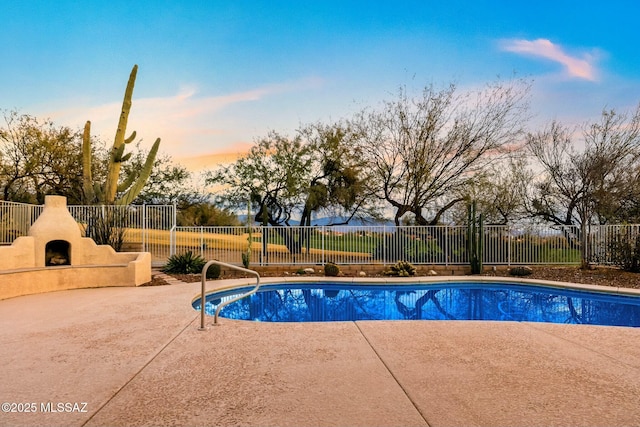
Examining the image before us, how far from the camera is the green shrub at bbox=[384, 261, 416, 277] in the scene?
39.3ft

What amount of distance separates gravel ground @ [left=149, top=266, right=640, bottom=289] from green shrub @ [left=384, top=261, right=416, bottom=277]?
263cm

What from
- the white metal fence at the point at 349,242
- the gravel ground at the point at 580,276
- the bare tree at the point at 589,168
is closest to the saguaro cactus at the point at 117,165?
the white metal fence at the point at 349,242

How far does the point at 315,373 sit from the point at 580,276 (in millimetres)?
11036

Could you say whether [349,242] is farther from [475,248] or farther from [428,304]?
[428,304]

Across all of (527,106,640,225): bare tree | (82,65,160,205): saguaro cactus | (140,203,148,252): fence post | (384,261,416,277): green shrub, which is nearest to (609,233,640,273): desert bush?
(527,106,640,225): bare tree

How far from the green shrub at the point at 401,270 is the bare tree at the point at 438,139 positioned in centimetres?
490

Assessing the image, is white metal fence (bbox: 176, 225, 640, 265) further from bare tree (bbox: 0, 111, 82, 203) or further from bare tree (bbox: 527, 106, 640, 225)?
bare tree (bbox: 0, 111, 82, 203)

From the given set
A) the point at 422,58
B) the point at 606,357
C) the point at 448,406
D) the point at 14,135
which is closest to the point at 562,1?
the point at 422,58

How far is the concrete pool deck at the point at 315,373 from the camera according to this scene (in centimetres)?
265

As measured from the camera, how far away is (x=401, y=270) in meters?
12.1

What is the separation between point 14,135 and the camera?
57.6ft

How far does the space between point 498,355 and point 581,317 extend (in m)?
4.73

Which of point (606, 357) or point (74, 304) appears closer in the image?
point (606, 357)

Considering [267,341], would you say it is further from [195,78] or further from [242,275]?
[195,78]
